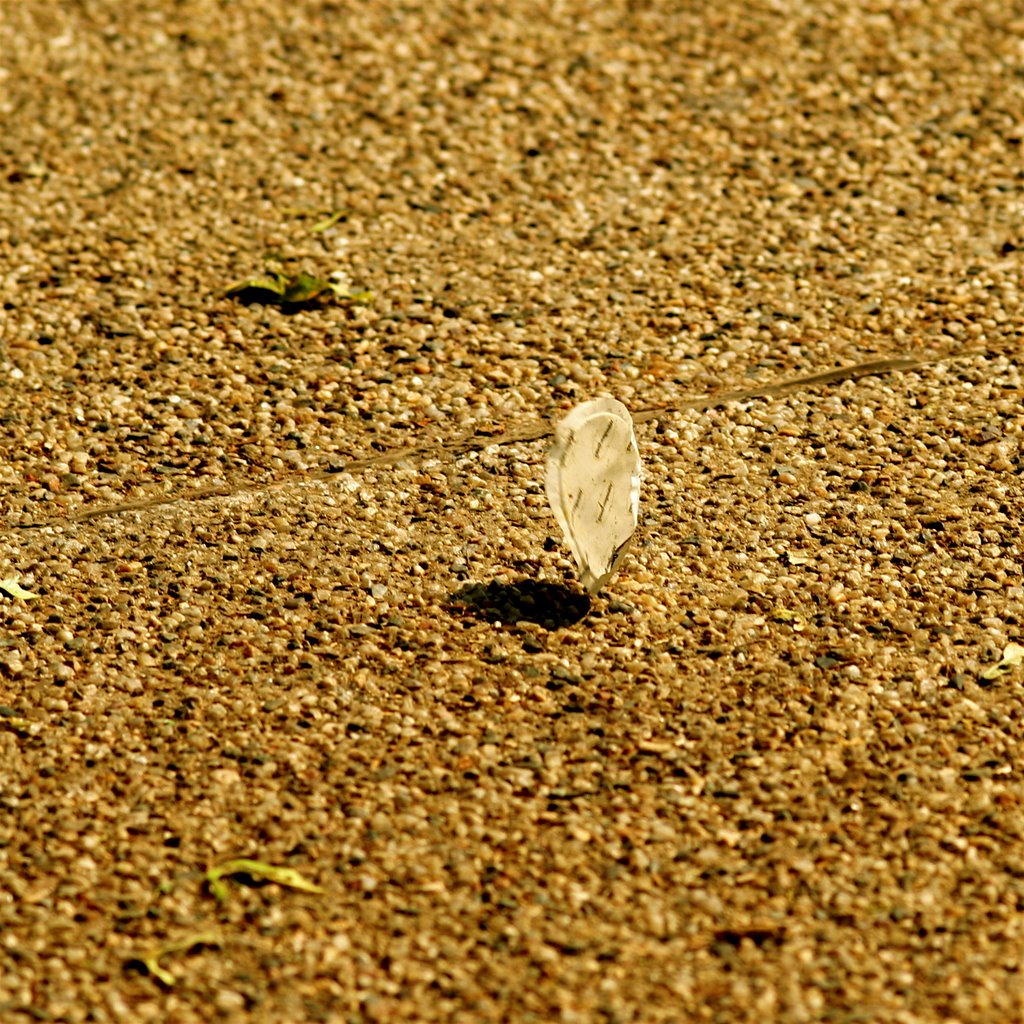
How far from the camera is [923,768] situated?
308 cm

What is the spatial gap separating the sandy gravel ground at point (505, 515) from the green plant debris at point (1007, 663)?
17 mm

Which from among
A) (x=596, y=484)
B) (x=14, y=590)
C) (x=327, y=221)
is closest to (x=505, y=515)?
(x=596, y=484)

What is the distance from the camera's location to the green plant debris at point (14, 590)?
358cm

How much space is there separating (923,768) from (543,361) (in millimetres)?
1768

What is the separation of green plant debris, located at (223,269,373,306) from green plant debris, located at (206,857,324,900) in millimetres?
2201

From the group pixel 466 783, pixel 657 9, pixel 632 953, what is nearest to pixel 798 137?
pixel 657 9

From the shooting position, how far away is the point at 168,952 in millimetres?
2699

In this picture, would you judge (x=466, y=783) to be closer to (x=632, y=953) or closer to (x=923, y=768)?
(x=632, y=953)

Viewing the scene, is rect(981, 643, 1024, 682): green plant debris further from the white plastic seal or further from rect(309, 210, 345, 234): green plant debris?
rect(309, 210, 345, 234): green plant debris

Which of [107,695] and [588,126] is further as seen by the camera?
[588,126]

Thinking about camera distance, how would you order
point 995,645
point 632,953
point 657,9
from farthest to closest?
1. point 657,9
2. point 995,645
3. point 632,953

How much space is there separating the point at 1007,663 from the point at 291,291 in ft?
7.88

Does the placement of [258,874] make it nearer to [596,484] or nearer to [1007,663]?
[596,484]

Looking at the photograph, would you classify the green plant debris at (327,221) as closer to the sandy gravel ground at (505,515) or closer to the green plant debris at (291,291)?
the sandy gravel ground at (505,515)
